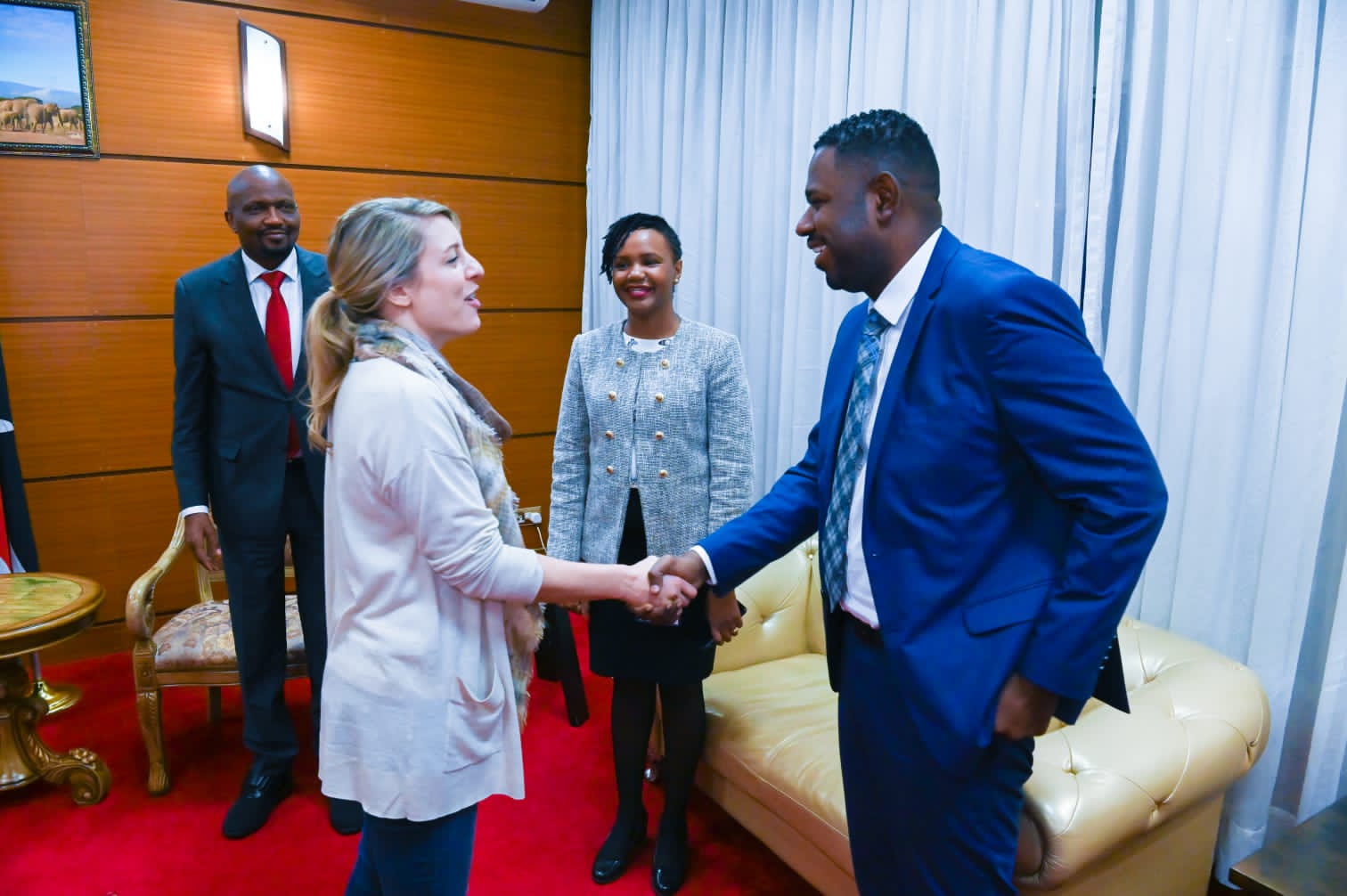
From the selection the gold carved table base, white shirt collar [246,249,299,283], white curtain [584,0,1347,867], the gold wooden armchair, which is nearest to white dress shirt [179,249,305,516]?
white shirt collar [246,249,299,283]

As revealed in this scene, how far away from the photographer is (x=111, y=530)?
364 centimetres

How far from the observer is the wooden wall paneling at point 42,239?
3.34 meters

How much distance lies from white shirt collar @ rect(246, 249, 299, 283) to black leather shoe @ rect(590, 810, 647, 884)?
181 centimetres

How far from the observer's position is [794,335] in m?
3.21

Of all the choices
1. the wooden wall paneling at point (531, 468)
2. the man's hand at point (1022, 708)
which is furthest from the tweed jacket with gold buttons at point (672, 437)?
the wooden wall paneling at point (531, 468)

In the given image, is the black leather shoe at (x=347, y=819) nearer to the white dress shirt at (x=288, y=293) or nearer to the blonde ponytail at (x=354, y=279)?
the white dress shirt at (x=288, y=293)

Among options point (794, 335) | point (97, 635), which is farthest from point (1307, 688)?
point (97, 635)

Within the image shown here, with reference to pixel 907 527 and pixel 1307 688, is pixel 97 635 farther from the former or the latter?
pixel 1307 688

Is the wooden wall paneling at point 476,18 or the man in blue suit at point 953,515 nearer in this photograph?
the man in blue suit at point 953,515

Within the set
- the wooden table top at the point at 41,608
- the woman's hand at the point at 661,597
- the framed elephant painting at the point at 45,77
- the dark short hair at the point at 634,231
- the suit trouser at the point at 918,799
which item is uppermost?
the framed elephant painting at the point at 45,77

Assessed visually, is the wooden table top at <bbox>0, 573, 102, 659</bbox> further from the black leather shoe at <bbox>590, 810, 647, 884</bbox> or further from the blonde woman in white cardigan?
the black leather shoe at <bbox>590, 810, 647, 884</bbox>

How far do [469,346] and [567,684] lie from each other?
188 centimetres

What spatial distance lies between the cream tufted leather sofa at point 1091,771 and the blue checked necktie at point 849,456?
63 cm

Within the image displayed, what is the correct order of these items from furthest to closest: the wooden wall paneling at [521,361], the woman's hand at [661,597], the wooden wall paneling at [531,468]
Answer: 1. the wooden wall paneling at [531,468]
2. the wooden wall paneling at [521,361]
3. the woman's hand at [661,597]
